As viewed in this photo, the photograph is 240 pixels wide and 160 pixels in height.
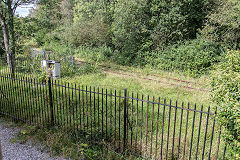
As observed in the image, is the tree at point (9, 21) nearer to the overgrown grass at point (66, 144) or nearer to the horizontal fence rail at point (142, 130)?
the horizontal fence rail at point (142, 130)

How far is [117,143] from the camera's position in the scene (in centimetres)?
516

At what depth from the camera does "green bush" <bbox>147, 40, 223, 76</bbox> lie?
14034 mm

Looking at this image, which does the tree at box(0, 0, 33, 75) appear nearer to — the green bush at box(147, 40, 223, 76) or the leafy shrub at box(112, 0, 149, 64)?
the leafy shrub at box(112, 0, 149, 64)

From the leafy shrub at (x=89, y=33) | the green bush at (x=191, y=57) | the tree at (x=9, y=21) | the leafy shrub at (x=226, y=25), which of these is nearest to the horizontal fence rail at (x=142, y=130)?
the tree at (x=9, y=21)

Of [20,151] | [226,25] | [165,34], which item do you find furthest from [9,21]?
[226,25]

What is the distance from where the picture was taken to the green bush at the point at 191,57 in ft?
46.0

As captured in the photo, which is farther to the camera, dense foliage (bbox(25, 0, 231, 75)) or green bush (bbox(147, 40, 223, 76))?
dense foliage (bbox(25, 0, 231, 75))

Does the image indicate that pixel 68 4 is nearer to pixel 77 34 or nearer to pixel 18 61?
pixel 77 34

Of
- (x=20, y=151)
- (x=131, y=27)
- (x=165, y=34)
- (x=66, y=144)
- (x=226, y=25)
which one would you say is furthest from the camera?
(x=131, y=27)

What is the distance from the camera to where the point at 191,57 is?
47.4 feet

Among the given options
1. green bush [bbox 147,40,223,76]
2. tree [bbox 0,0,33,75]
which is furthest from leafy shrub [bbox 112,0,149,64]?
tree [bbox 0,0,33,75]

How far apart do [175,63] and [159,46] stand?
2.97 meters

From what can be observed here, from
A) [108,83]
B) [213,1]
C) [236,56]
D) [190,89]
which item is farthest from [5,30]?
[213,1]

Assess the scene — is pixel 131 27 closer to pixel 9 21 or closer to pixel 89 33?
pixel 89 33
